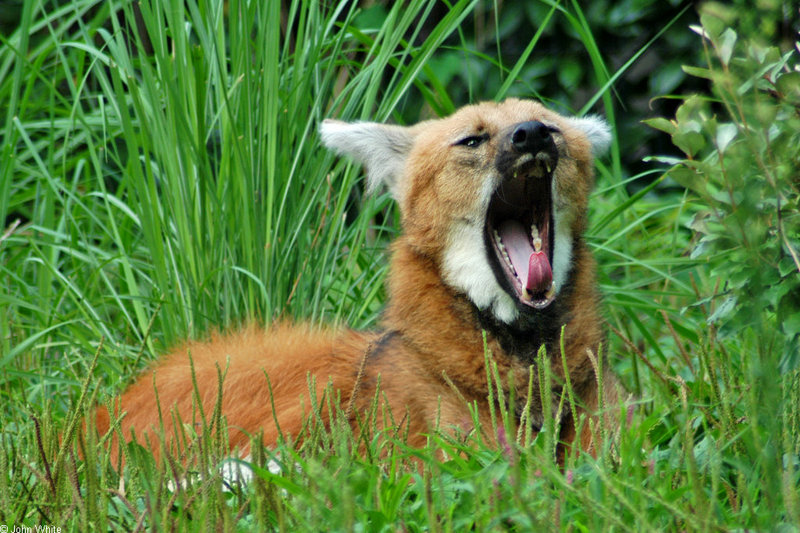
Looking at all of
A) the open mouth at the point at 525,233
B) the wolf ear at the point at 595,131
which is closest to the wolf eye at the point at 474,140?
the open mouth at the point at 525,233

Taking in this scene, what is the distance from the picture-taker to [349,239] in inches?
154

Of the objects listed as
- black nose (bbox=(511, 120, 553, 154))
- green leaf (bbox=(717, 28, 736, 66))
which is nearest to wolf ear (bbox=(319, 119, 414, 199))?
black nose (bbox=(511, 120, 553, 154))

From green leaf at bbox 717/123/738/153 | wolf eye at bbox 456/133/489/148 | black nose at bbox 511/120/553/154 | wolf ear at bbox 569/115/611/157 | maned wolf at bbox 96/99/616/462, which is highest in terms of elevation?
green leaf at bbox 717/123/738/153

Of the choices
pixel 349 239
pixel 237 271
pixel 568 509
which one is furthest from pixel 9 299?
pixel 568 509

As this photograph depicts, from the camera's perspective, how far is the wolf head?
2906 mm

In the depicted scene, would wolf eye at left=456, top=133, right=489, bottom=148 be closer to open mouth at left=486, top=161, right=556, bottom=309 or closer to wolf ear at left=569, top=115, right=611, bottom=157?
open mouth at left=486, top=161, right=556, bottom=309

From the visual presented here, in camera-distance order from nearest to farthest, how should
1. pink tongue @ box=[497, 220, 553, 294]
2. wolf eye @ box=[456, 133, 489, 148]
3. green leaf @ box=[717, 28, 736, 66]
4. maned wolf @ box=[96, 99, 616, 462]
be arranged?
green leaf @ box=[717, 28, 736, 66], maned wolf @ box=[96, 99, 616, 462], pink tongue @ box=[497, 220, 553, 294], wolf eye @ box=[456, 133, 489, 148]

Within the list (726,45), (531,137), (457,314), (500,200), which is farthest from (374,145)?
(726,45)

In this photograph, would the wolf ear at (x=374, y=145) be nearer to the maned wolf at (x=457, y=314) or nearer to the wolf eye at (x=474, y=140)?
the maned wolf at (x=457, y=314)

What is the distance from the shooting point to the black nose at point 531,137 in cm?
293

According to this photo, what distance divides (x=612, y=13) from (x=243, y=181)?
10.8ft

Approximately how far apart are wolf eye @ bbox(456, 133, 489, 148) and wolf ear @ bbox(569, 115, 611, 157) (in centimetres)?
54

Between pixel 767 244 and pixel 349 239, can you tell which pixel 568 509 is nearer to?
pixel 767 244

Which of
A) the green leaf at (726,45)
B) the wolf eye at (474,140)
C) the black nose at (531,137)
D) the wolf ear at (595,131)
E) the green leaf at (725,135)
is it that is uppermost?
the green leaf at (726,45)
